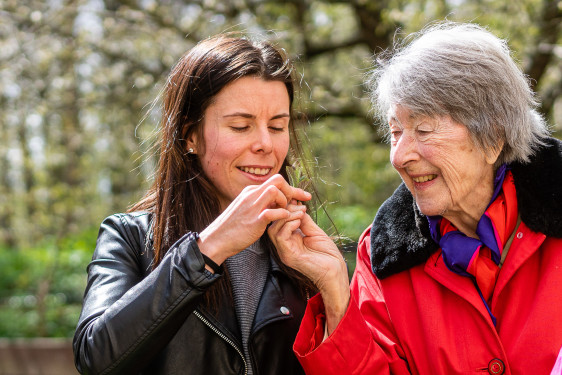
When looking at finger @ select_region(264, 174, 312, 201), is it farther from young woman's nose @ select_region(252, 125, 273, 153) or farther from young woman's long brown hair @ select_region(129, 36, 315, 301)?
young woman's long brown hair @ select_region(129, 36, 315, 301)

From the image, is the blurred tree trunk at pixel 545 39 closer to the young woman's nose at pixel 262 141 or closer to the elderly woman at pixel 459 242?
the elderly woman at pixel 459 242

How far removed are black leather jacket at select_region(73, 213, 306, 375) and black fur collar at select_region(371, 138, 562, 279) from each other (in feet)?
1.28

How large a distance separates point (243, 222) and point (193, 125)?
59 centimetres

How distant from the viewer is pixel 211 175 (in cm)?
236

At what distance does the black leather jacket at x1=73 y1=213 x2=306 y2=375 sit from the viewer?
188 centimetres

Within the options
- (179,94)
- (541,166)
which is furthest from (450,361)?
(179,94)

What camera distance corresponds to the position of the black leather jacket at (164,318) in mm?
1878

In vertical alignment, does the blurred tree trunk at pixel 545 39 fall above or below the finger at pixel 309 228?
above

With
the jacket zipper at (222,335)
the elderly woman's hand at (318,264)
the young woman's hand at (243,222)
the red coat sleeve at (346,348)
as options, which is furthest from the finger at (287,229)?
the jacket zipper at (222,335)

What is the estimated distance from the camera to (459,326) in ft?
7.33

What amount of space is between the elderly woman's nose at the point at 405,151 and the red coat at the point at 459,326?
1.23 feet

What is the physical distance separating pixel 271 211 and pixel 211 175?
435mm

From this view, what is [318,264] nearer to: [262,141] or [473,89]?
[262,141]

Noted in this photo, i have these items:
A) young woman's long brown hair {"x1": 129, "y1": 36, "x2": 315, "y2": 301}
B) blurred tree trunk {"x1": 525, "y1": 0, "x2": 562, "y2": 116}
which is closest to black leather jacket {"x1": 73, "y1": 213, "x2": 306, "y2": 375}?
young woman's long brown hair {"x1": 129, "y1": 36, "x2": 315, "y2": 301}
